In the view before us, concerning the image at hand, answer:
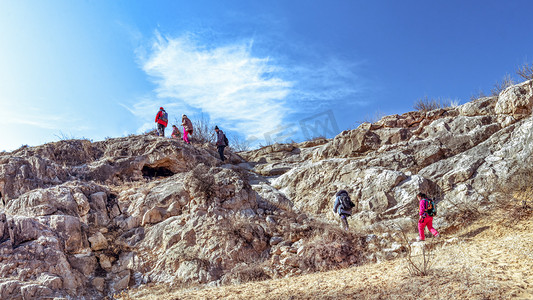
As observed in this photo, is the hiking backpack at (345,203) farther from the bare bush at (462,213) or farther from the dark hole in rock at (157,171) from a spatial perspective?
the dark hole in rock at (157,171)

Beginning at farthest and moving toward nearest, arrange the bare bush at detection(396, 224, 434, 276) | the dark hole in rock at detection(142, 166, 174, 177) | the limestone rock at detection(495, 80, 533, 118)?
the dark hole in rock at detection(142, 166, 174, 177)
the limestone rock at detection(495, 80, 533, 118)
the bare bush at detection(396, 224, 434, 276)

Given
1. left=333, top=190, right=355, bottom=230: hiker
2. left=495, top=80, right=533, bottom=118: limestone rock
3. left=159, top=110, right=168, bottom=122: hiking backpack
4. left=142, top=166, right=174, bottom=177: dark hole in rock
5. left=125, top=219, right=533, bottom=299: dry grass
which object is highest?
left=159, top=110, right=168, bottom=122: hiking backpack

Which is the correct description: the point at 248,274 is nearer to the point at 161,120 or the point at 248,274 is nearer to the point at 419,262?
the point at 419,262

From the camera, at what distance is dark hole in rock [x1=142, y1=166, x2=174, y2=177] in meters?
16.1

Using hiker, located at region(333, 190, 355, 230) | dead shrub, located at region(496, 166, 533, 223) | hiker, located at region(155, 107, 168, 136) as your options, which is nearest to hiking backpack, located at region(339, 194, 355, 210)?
hiker, located at region(333, 190, 355, 230)

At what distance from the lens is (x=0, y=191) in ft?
39.4

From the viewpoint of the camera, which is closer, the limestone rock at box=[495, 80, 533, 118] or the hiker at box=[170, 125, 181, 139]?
the limestone rock at box=[495, 80, 533, 118]

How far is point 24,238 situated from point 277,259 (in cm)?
670

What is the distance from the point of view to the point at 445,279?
17.8 feet

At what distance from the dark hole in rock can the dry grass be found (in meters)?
8.17

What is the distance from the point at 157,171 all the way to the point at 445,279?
44.8 feet

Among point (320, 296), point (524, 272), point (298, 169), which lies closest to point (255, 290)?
point (320, 296)

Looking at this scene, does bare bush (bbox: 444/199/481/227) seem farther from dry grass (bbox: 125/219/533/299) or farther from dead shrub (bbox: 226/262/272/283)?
dead shrub (bbox: 226/262/272/283)

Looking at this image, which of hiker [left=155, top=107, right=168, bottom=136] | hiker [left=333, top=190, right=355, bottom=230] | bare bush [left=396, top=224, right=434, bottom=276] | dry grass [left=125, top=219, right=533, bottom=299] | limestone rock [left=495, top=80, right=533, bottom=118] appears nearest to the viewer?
dry grass [left=125, top=219, right=533, bottom=299]
